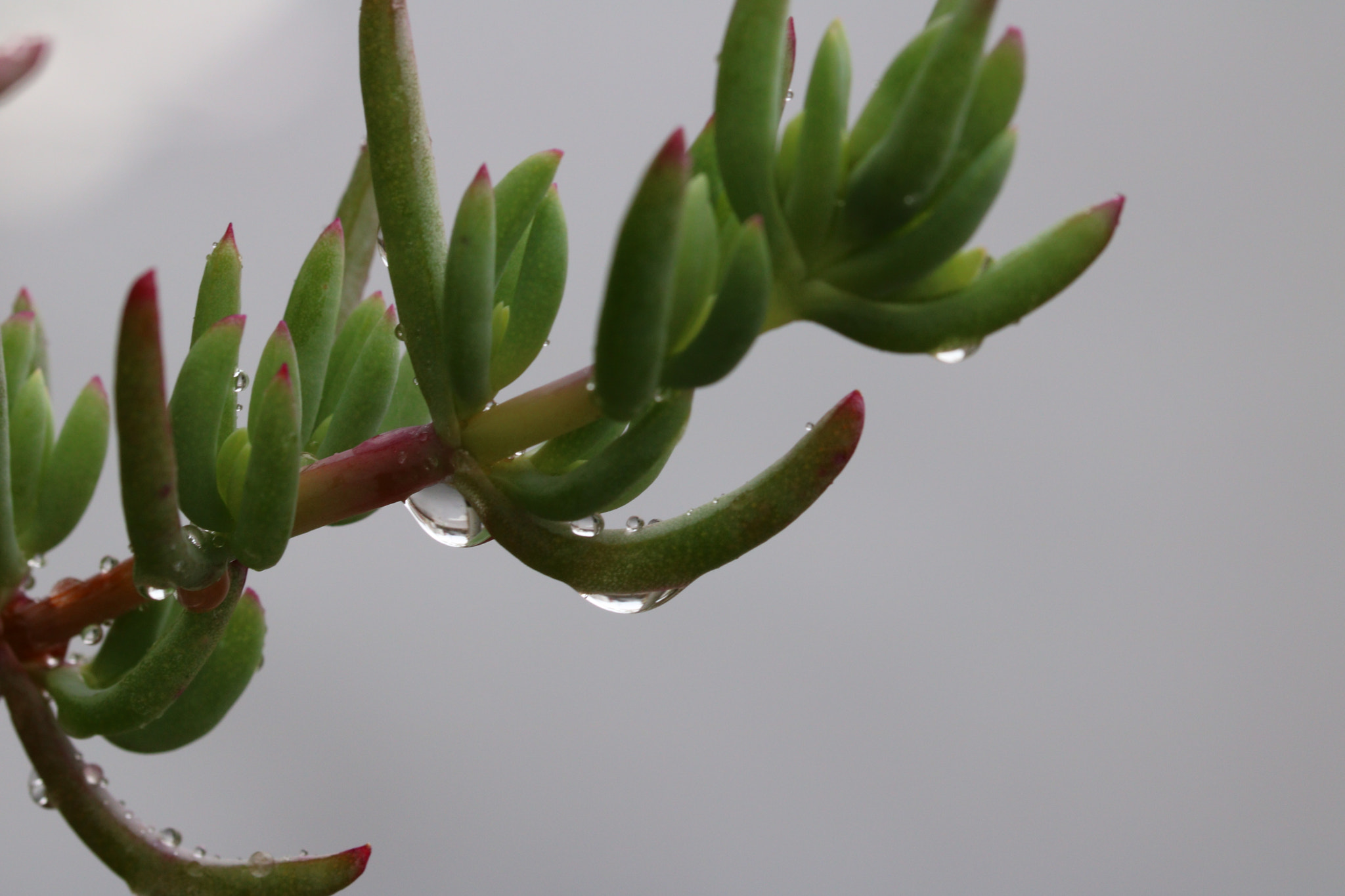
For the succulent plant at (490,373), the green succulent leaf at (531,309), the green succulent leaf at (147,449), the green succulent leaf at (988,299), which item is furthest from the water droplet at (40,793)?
the green succulent leaf at (988,299)

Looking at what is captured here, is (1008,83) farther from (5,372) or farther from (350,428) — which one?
(5,372)

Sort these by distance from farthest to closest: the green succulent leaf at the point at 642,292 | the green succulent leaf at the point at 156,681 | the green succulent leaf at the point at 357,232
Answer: the green succulent leaf at the point at 357,232 < the green succulent leaf at the point at 156,681 < the green succulent leaf at the point at 642,292

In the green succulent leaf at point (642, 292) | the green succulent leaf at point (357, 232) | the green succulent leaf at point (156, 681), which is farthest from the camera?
the green succulent leaf at point (357, 232)

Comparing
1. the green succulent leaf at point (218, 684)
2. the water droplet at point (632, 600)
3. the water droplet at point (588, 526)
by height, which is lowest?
the green succulent leaf at point (218, 684)

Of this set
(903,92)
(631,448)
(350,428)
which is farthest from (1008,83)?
(350,428)

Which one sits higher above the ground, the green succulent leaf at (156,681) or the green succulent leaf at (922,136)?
the green succulent leaf at (922,136)

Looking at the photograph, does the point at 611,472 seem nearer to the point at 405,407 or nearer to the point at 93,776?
the point at 405,407

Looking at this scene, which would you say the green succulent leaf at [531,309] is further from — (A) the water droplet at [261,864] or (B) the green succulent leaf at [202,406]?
(A) the water droplet at [261,864]

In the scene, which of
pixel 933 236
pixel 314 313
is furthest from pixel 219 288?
pixel 933 236

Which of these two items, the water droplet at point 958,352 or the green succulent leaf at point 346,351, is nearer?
the water droplet at point 958,352
